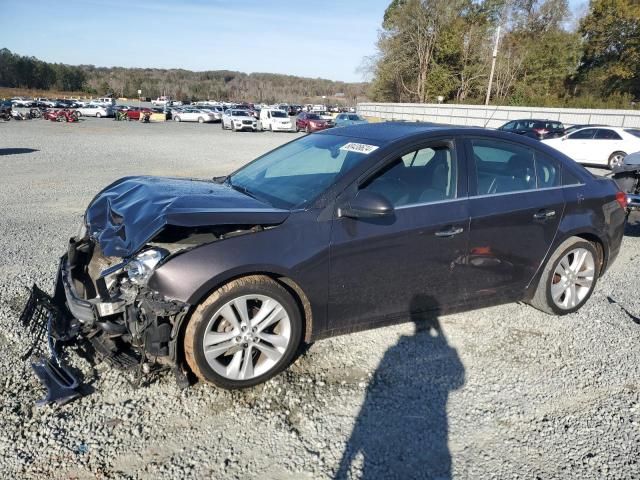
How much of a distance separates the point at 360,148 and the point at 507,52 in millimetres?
52797

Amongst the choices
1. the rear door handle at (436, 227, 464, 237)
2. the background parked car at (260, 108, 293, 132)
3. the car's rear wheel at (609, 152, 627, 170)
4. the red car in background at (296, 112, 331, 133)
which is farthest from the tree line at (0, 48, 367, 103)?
the rear door handle at (436, 227, 464, 237)

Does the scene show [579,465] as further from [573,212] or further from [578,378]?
[573,212]

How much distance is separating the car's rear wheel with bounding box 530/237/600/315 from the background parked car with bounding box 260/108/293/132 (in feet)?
105

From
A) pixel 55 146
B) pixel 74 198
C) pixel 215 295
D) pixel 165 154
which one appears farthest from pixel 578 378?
pixel 55 146

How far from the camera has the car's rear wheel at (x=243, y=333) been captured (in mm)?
2902

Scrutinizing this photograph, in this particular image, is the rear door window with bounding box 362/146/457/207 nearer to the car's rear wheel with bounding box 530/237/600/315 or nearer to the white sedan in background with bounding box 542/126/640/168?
the car's rear wheel with bounding box 530/237/600/315

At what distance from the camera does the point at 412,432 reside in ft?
9.30

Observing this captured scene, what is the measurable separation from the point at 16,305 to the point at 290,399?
272 centimetres

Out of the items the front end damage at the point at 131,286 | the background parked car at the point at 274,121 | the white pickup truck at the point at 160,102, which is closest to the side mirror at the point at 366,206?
the front end damage at the point at 131,286

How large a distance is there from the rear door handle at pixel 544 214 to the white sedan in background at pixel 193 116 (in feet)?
146

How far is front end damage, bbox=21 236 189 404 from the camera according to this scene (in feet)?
9.23

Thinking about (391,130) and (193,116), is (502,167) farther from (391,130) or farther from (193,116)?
(193,116)

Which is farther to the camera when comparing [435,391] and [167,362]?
[435,391]

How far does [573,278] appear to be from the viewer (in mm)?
4430
